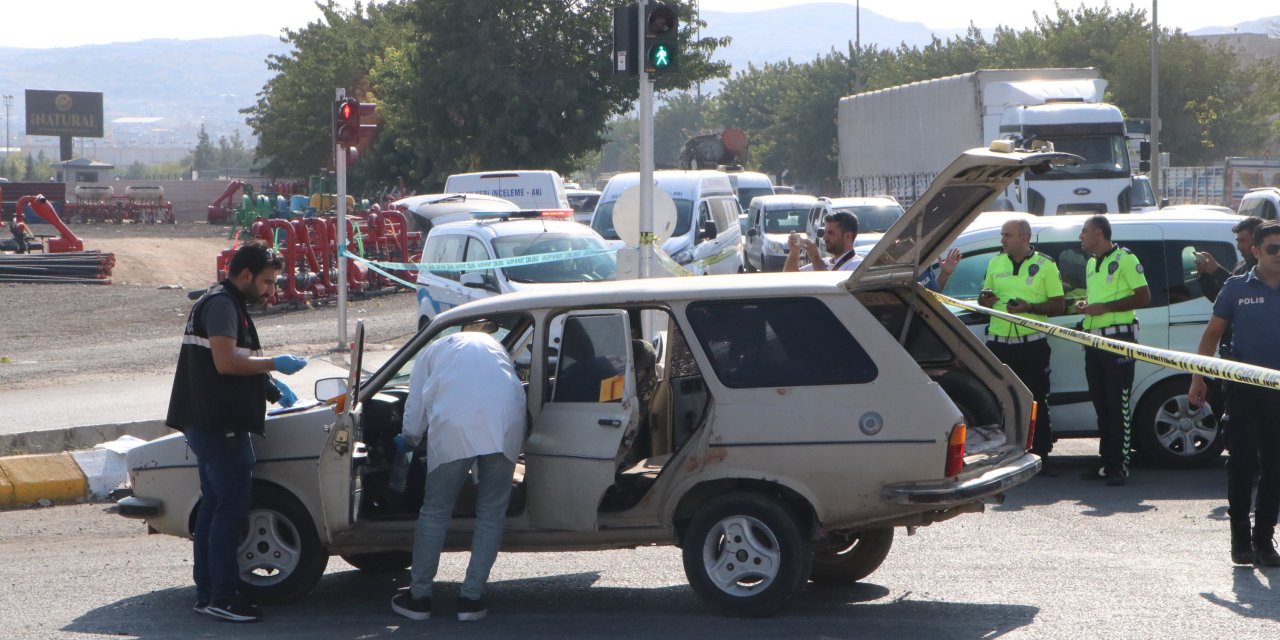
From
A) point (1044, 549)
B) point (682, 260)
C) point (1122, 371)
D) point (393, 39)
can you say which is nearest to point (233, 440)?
point (1044, 549)

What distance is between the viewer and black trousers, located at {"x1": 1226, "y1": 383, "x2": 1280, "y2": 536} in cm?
672

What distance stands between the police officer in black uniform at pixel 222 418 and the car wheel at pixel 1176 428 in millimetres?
6151

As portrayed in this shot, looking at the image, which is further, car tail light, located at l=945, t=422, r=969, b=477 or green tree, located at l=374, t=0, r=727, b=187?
green tree, located at l=374, t=0, r=727, b=187

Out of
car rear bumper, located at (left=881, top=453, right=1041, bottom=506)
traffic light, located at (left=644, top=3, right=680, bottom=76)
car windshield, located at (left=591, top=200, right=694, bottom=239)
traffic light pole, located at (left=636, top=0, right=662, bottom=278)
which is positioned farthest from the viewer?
car windshield, located at (left=591, top=200, right=694, bottom=239)

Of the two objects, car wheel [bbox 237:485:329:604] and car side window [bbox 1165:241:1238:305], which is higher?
car side window [bbox 1165:241:1238:305]

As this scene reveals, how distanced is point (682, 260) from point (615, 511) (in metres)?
15.3

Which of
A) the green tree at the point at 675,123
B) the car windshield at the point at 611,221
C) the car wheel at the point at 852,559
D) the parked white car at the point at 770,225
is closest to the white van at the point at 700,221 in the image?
the car windshield at the point at 611,221

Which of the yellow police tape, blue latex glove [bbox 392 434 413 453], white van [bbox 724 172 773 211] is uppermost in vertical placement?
white van [bbox 724 172 773 211]

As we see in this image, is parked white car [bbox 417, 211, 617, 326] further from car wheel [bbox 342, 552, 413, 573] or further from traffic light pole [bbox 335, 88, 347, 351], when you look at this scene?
car wheel [bbox 342, 552, 413, 573]

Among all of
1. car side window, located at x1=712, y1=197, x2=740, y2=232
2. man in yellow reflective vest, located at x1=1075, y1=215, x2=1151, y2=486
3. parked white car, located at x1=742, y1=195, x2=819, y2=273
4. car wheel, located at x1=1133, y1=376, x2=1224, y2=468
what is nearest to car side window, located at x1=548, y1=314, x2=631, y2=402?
man in yellow reflective vest, located at x1=1075, y1=215, x2=1151, y2=486

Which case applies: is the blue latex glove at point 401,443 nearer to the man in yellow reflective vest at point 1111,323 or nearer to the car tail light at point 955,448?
the car tail light at point 955,448

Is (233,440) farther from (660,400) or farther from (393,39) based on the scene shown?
(393,39)

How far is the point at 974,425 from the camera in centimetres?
679

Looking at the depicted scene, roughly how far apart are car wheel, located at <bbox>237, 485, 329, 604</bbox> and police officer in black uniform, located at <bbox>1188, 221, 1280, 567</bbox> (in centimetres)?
447
